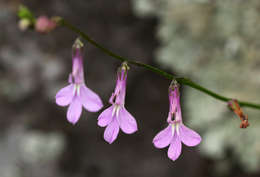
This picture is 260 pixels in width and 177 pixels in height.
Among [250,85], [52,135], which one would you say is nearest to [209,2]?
[250,85]

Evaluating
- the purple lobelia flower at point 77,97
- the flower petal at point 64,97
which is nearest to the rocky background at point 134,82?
the purple lobelia flower at point 77,97

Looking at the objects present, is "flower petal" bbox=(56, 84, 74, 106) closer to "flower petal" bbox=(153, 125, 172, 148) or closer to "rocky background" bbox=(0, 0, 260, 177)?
"flower petal" bbox=(153, 125, 172, 148)

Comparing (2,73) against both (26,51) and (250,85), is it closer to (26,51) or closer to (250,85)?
(26,51)

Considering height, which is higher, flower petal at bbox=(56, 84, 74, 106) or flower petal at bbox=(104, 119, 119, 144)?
flower petal at bbox=(56, 84, 74, 106)

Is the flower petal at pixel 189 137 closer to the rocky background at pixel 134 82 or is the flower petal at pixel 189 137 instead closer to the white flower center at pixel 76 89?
the white flower center at pixel 76 89

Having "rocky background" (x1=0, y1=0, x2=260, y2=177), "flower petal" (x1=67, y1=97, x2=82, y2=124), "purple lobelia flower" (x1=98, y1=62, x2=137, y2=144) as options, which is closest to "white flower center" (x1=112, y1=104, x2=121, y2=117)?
"purple lobelia flower" (x1=98, y1=62, x2=137, y2=144)

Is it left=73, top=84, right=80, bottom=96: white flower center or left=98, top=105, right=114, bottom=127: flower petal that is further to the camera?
left=73, top=84, right=80, bottom=96: white flower center

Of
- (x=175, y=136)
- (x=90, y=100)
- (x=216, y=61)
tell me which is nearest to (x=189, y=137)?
(x=175, y=136)
